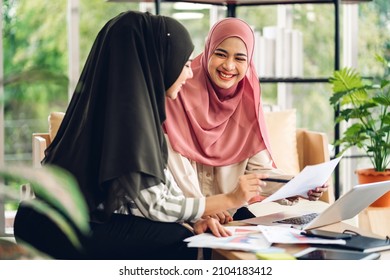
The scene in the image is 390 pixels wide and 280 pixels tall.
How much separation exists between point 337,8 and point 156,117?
231 centimetres

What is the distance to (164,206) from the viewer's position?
184 centimetres

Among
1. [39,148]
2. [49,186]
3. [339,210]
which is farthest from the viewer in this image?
[39,148]

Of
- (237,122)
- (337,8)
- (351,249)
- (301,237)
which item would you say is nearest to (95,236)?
(301,237)

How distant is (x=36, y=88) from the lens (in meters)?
0.85

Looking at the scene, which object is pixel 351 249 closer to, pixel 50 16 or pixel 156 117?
pixel 156 117

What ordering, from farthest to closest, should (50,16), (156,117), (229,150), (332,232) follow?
(50,16) < (229,150) < (156,117) < (332,232)

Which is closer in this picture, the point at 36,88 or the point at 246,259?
the point at 36,88

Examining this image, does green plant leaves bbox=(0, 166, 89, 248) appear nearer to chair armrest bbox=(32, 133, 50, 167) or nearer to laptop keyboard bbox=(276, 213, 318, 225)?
laptop keyboard bbox=(276, 213, 318, 225)

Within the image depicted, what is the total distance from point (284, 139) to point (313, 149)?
0.16 m

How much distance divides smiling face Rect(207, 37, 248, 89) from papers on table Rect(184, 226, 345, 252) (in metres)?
0.81

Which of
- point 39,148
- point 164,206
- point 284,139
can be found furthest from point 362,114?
point 164,206

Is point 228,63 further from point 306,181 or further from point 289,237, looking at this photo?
point 289,237

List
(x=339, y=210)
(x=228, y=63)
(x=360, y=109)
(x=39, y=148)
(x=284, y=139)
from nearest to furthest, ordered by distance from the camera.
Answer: (x=339, y=210) < (x=228, y=63) < (x=39, y=148) < (x=284, y=139) < (x=360, y=109)

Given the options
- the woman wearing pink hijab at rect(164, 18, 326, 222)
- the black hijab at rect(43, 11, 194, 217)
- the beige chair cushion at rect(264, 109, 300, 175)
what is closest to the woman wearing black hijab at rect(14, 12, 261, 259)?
the black hijab at rect(43, 11, 194, 217)
